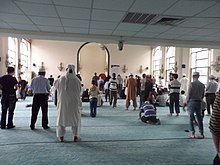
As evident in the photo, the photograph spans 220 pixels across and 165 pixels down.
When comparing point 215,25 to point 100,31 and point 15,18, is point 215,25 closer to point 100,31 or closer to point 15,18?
point 100,31

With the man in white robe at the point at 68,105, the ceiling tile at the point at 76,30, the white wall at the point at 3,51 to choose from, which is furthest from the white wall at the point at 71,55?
the man in white robe at the point at 68,105

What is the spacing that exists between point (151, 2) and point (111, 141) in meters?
2.63

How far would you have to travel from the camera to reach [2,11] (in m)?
4.54

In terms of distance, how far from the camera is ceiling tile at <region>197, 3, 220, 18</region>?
393 centimetres

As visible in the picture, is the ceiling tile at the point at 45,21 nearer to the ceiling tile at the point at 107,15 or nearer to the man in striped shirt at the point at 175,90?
the ceiling tile at the point at 107,15

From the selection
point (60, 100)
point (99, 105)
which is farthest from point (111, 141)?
point (99, 105)

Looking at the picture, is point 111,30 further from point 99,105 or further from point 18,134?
point 99,105

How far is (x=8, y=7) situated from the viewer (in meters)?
4.27

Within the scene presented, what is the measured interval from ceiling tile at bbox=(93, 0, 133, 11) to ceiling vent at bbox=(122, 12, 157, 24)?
0.42 m

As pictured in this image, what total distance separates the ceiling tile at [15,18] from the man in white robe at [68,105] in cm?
176

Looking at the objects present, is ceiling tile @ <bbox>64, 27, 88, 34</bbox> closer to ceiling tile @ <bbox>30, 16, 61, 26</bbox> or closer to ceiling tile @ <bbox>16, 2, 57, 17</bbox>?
ceiling tile @ <bbox>30, 16, 61, 26</bbox>

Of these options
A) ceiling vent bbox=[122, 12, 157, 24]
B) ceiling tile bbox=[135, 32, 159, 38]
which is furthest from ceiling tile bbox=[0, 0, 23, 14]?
ceiling tile bbox=[135, 32, 159, 38]

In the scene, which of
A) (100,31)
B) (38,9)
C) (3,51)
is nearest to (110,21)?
(100,31)

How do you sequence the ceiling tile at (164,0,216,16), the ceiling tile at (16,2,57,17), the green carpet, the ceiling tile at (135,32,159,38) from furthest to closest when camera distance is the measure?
the ceiling tile at (135,32,159,38) < the ceiling tile at (16,2,57,17) < the ceiling tile at (164,0,216,16) < the green carpet
